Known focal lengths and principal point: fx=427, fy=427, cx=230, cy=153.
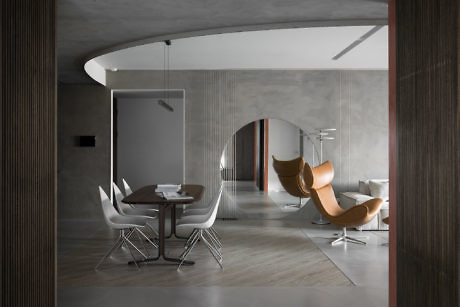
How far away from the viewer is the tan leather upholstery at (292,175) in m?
7.88

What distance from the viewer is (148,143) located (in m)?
10.4

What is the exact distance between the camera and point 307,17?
4.00 m

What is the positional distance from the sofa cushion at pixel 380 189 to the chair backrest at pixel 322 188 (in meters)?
1.22

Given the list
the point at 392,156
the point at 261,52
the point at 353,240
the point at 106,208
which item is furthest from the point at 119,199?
the point at 392,156

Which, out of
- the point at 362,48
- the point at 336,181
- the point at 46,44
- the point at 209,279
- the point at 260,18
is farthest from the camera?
the point at 336,181

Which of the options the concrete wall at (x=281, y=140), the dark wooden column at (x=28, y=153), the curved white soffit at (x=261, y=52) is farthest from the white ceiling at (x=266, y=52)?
the dark wooden column at (x=28, y=153)

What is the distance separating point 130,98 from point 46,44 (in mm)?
7430

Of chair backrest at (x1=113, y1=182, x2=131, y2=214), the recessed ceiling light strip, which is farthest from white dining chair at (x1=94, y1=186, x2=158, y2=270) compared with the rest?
the recessed ceiling light strip

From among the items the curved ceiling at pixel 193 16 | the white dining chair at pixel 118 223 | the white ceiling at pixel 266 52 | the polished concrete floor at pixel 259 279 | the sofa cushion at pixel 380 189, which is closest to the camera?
the curved ceiling at pixel 193 16

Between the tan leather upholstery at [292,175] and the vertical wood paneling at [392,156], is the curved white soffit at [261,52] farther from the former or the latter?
the vertical wood paneling at [392,156]

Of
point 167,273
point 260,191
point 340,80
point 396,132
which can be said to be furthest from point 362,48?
point 167,273

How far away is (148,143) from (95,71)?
3.22 m

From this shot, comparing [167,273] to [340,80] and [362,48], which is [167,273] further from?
[340,80]

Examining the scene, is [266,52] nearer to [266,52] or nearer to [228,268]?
[266,52]
